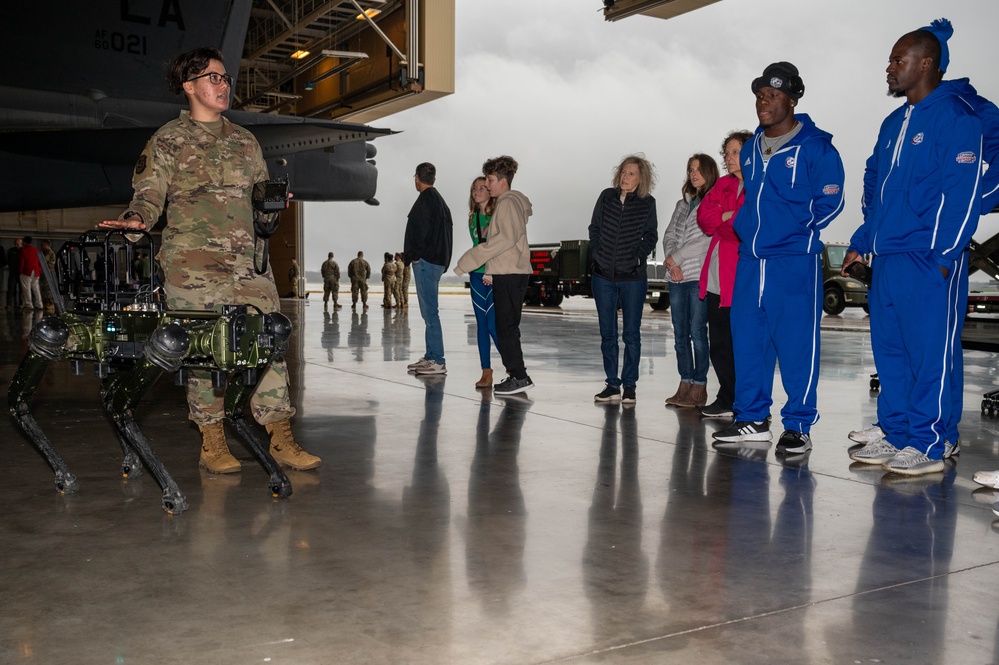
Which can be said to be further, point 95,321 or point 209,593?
point 95,321

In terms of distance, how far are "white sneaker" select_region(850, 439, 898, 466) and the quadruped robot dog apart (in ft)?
8.36

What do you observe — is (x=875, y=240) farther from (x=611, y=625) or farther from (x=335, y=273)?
(x=335, y=273)

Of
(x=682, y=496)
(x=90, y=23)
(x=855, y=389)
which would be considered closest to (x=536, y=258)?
(x=90, y=23)

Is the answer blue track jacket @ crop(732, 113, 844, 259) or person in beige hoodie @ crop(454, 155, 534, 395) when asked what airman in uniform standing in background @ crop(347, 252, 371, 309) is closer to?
person in beige hoodie @ crop(454, 155, 534, 395)

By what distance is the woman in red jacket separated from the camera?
5.16m

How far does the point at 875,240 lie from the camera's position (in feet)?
13.0

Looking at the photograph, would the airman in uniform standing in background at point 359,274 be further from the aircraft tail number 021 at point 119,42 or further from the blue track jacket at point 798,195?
the blue track jacket at point 798,195

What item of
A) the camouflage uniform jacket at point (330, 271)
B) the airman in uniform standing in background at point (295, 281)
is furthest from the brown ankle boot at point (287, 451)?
the airman in uniform standing in background at point (295, 281)

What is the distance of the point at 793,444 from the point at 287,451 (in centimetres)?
239

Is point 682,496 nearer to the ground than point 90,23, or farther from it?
nearer to the ground

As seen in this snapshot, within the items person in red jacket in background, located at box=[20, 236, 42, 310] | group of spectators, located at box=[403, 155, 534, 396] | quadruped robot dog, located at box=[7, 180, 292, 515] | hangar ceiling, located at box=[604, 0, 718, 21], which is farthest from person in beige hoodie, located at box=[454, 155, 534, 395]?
person in red jacket in background, located at box=[20, 236, 42, 310]

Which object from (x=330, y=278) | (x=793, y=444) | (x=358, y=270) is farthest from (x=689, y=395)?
(x=358, y=270)

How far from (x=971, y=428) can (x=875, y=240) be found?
1791mm

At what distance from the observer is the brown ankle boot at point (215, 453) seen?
3.62 metres
